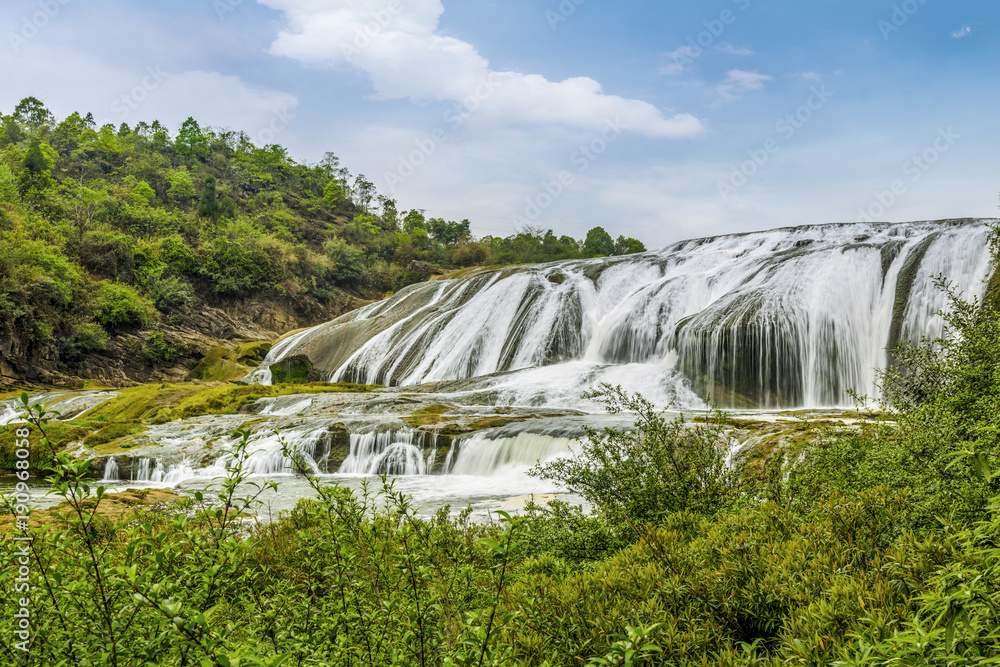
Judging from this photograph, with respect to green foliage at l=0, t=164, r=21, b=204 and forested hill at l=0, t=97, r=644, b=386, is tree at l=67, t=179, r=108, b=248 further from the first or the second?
green foliage at l=0, t=164, r=21, b=204

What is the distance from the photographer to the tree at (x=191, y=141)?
3017 inches

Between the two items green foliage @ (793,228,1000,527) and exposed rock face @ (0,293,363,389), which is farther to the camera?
exposed rock face @ (0,293,363,389)

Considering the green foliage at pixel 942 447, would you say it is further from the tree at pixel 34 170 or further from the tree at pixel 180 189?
the tree at pixel 180 189

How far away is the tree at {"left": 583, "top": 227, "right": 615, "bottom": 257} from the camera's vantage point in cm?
5941

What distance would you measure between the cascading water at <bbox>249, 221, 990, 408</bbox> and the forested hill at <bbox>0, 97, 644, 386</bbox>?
9831 mm

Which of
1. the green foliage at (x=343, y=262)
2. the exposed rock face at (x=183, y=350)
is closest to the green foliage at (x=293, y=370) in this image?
the exposed rock face at (x=183, y=350)

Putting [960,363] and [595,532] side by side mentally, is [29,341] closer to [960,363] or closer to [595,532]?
[595,532]

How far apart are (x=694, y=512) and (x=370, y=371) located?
953 inches

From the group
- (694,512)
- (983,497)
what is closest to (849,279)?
(694,512)

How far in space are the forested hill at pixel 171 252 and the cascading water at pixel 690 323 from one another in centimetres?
983

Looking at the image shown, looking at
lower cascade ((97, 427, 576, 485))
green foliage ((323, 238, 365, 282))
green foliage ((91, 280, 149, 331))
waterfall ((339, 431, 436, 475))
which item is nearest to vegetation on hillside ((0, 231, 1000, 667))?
lower cascade ((97, 427, 576, 485))

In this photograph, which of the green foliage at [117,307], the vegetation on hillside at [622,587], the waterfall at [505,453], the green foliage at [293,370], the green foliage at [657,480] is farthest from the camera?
the green foliage at [117,307]

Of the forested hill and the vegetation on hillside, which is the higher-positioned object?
the forested hill

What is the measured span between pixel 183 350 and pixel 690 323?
3221 centimetres
